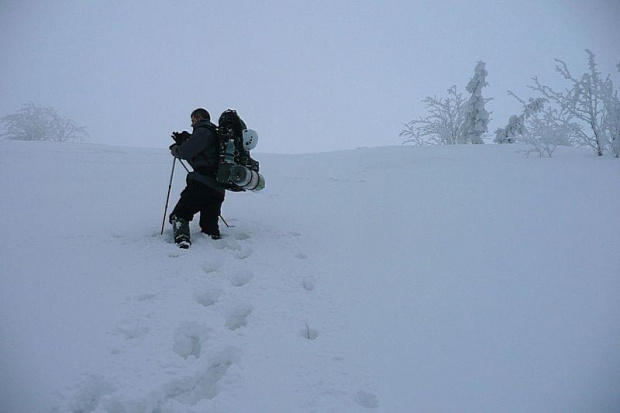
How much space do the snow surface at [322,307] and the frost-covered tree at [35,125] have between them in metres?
27.2

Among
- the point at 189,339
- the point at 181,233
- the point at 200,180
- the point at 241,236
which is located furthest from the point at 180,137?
the point at 189,339

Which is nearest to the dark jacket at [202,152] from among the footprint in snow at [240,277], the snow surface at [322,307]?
the snow surface at [322,307]

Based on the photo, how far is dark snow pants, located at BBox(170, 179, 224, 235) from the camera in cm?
461

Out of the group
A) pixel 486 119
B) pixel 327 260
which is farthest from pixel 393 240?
pixel 486 119

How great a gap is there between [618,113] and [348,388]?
936 cm

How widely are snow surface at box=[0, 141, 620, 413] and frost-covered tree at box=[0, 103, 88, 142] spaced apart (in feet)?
89.1

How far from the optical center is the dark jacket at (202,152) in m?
4.52

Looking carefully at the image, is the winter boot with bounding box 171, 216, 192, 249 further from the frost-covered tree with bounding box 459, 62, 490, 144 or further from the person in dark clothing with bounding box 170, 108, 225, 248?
the frost-covered tree with bounding box 459, 62, 490, 144

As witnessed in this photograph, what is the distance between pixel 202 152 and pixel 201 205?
A: 0.80 m

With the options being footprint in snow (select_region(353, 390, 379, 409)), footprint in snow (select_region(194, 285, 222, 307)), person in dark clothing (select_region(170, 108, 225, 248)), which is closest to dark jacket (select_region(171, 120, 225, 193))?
person in dark clothing (select_region(170, 108, 225, 248))

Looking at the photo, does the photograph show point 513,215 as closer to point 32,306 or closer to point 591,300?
point 591,300

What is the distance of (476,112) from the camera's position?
22.4 metres

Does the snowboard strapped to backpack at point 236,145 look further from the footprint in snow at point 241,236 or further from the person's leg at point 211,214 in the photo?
the footprint in snow at point 241,236

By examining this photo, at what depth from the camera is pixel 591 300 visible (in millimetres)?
3057
